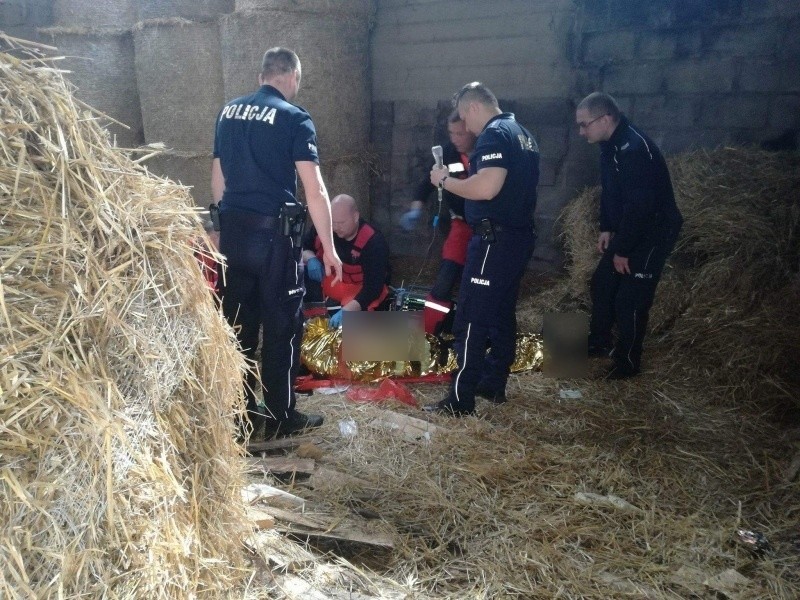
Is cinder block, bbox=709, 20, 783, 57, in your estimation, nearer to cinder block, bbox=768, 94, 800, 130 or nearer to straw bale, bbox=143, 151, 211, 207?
cinder block, bbox=768, 94, 800, 130

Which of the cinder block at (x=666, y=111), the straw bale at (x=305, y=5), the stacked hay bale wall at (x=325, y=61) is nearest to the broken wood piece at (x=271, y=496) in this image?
the stacked hay bale wall at (x=325, y=61)

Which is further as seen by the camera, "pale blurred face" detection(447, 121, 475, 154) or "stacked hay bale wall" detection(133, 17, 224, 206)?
"stacked hay bale wall" detection(133, 17, 224, 206)

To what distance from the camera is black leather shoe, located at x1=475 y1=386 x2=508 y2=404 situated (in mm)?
3996

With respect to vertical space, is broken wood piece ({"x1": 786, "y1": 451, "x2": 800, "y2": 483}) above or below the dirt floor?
above

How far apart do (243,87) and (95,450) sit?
4516mm

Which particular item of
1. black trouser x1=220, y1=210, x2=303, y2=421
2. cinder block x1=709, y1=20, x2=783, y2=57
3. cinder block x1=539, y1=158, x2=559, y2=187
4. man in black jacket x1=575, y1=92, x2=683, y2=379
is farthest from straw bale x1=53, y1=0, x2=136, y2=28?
cinder block x1=709, y1=20, x2=783, y2=57

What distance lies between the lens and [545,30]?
543 cm

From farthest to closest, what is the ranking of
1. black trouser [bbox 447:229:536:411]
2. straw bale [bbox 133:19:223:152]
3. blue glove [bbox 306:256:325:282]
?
straw bale [bbox 133:19:223:152], blue glove [bbox 306:256:325:282], black trouser [bbox 447:229:536:411]

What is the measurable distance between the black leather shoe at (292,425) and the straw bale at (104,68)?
11.4 feet

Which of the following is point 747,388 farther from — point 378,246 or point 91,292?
point 91,292

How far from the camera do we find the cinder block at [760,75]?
4684 mm

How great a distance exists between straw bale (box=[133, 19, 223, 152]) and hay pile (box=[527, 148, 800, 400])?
158 inches

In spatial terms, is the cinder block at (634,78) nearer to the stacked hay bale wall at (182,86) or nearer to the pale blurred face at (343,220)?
the pale blurred face at (343,220)

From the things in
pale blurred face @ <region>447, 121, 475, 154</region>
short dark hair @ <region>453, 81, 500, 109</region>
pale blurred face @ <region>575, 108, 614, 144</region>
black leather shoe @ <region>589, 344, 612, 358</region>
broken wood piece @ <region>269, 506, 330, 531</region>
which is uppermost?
short dark hair @ <region>453, 81, 500, 109</region>
